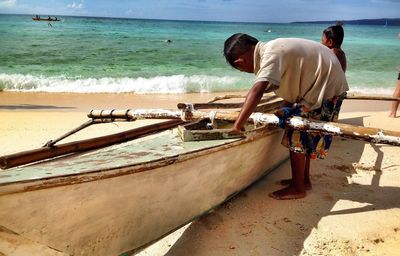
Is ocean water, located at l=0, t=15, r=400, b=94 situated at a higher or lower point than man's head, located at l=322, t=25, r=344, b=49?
lower

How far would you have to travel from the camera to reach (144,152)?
2611 millimetres

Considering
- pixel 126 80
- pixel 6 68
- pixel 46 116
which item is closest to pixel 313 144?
pixel 46 116

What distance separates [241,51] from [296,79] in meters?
0.48

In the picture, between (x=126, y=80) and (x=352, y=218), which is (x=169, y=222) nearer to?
(x=352, y=218)

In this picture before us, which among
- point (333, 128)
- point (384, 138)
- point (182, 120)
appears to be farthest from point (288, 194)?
point (182, 120)

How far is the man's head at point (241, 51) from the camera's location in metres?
2.84

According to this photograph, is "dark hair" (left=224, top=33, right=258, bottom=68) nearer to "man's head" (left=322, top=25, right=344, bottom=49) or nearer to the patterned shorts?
the patterned shorts

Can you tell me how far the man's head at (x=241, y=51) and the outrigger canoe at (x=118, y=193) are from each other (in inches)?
23.1

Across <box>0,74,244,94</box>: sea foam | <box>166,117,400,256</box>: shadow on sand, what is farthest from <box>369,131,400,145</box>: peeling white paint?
<box>0,74,244,94</box>: sea foam

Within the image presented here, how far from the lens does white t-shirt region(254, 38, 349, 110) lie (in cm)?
273

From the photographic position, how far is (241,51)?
2857 millimetres

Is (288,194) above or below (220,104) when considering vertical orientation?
below

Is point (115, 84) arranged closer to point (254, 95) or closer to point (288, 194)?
point (288, 194)

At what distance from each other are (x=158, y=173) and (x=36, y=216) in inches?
30.1
